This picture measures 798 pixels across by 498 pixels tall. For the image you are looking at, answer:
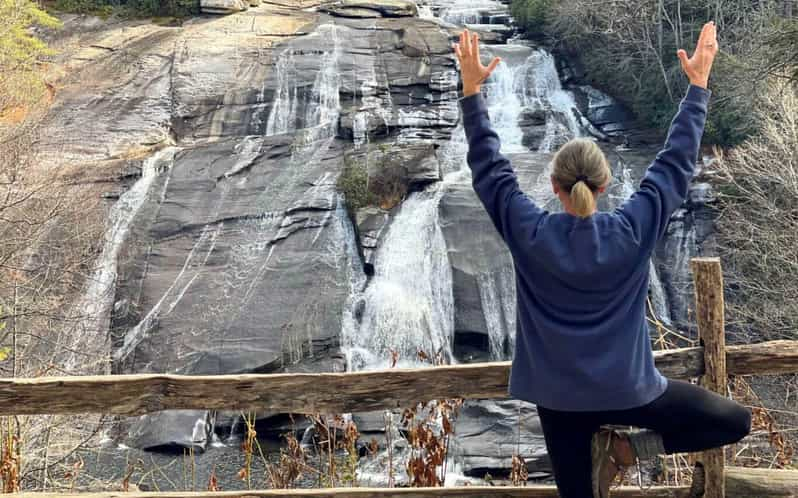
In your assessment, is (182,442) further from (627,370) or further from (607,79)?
(607,79)

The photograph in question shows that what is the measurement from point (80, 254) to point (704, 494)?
42.2ft

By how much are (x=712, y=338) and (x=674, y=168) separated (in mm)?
1364

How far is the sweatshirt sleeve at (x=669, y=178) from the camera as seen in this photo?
2.75 metres

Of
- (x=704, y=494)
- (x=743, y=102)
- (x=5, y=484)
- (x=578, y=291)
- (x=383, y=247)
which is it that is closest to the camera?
(x=578, y=291)

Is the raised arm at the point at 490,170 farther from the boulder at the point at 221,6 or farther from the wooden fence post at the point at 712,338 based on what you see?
the boulder at the point at 221,6

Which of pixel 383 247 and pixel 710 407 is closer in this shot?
pixel 710 407

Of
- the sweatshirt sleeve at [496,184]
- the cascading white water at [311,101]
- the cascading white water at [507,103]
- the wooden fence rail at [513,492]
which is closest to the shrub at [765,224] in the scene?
the cascading white water at [507,103]

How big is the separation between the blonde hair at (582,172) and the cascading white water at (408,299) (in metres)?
10.8

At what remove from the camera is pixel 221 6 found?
24.6 meters

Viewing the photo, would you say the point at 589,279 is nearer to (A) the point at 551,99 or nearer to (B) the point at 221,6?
(A) the point at 551,99

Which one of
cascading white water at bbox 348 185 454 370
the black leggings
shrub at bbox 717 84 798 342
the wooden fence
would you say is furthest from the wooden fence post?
shrub at bbox 717 84 798 342

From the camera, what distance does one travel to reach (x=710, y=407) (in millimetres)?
2953

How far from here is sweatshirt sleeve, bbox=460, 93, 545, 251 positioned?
2799 mm

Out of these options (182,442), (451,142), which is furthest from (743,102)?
(182,442)
